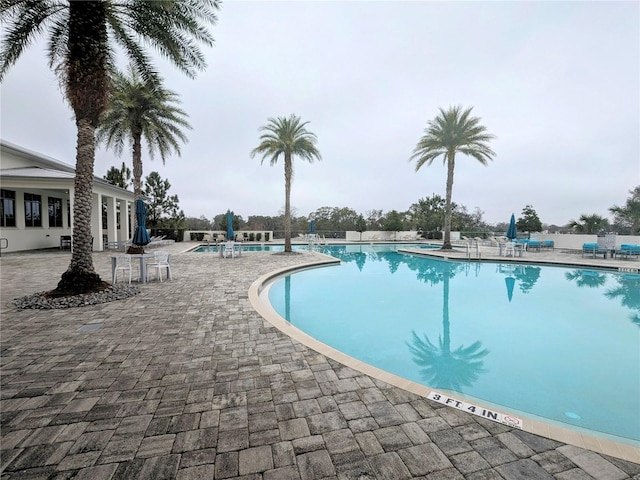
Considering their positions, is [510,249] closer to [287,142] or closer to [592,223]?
A: [592,223]

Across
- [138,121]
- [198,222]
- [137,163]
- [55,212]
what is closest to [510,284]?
[137,163]

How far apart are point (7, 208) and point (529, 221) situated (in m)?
37.5

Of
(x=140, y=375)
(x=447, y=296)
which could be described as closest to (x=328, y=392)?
(x=140, y=375)

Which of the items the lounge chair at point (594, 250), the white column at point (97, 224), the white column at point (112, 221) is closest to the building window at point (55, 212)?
the white column at point (112, 221)

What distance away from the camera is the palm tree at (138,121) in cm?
1415

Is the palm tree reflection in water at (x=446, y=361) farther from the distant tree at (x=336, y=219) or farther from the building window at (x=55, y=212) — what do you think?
the distant tree at (x=336, y=219)

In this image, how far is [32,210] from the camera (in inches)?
647

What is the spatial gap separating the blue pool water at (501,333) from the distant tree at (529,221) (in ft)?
62.3

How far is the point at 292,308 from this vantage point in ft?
24.0

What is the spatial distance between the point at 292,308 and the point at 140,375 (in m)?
4.36

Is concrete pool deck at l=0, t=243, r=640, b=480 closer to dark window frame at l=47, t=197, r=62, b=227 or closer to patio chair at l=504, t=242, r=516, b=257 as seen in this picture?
patio chair at l=504, t=242, r=516, b=257

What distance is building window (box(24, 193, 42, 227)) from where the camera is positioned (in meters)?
16.0

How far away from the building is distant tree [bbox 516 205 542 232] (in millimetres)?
32714

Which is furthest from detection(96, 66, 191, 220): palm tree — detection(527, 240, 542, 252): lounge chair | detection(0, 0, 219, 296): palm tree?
detection(527, 240, 542, 252): lounge chair
